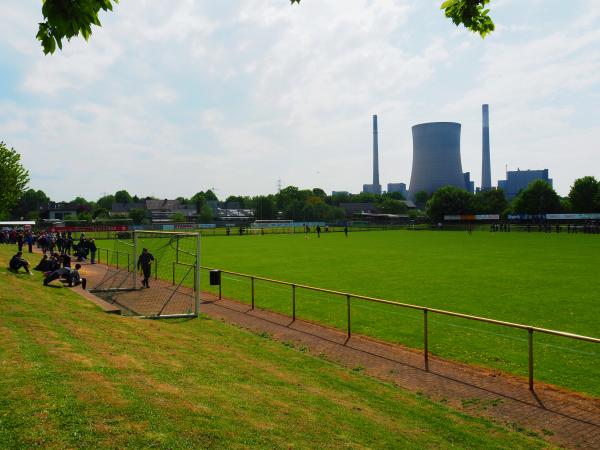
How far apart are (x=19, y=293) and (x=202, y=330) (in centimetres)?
451

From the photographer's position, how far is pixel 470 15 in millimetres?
5566

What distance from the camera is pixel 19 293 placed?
11.4 metres

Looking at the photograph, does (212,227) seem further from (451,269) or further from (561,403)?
(561,403)

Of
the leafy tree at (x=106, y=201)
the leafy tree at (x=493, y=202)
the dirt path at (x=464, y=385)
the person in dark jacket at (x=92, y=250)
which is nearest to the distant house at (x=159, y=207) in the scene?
the leafy tree at (x=106, y=201)

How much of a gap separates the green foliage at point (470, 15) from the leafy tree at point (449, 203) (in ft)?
331

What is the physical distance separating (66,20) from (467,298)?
1436cm

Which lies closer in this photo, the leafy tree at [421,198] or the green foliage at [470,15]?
the green foliage at [470,15]

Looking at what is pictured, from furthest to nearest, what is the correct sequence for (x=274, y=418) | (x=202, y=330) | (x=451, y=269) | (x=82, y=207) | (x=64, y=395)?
(x=82, y=207)
(x=451, y=269)
(x=202, y=330)
(x=274, y=418)
(x=64, y=395)

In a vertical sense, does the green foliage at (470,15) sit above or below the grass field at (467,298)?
above

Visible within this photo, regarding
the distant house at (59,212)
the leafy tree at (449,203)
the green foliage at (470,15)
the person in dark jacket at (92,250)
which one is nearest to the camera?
the green foliage at (470,15)

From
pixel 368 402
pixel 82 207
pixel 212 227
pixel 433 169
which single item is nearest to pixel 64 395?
pixel 368 402

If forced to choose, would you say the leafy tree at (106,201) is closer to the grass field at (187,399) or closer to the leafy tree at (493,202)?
the leafy tree at (493,202)

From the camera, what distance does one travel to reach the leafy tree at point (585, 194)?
295ft

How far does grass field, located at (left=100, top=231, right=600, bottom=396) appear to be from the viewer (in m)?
9.61
